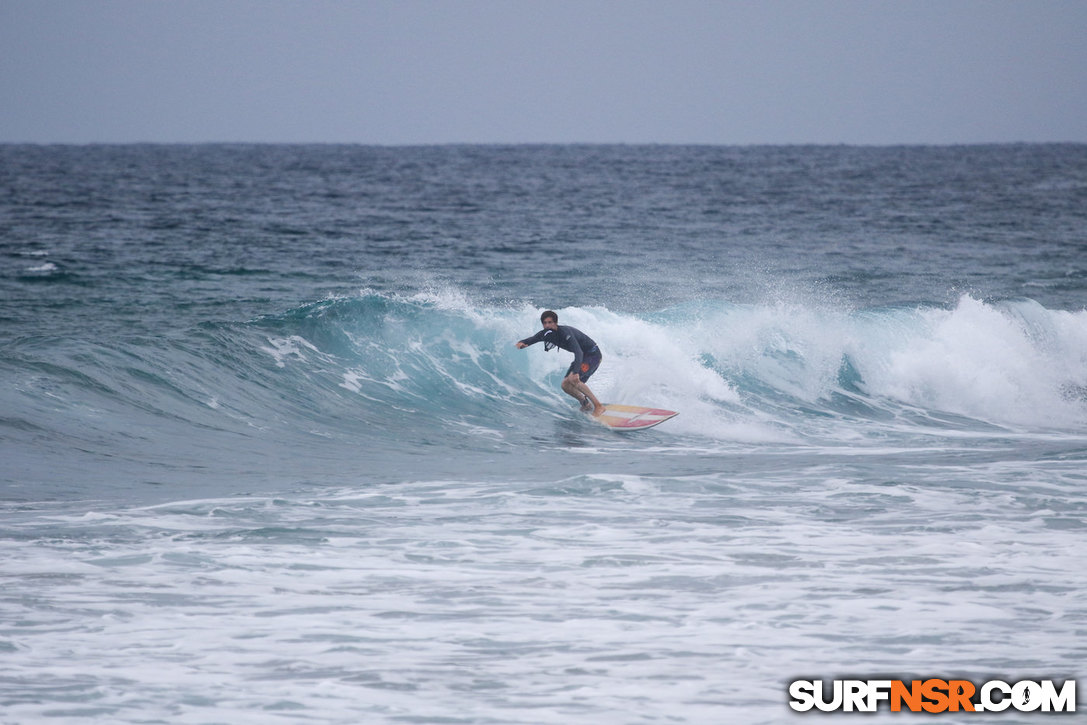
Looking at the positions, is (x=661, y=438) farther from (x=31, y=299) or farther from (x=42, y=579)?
(x=31, y=299)

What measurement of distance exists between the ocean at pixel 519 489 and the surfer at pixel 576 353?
1.20 ft

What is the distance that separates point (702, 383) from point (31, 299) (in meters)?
12.7

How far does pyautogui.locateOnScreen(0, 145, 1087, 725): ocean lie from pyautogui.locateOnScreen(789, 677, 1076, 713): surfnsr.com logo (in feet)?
0.24

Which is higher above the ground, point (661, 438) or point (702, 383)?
point (702, 383)

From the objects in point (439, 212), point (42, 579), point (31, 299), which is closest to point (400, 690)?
point (42, 579)

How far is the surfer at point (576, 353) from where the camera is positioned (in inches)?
554

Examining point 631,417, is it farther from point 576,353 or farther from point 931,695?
point 931,695

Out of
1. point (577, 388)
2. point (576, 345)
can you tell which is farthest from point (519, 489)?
point (576, 345)

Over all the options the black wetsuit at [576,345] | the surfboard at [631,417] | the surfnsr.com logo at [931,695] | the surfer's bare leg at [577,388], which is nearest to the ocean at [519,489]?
the surfnsr.com logo at [931,695]

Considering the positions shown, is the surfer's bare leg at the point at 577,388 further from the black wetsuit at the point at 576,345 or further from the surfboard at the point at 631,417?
the surfboard at the point at 631,417

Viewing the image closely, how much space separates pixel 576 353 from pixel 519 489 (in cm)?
482

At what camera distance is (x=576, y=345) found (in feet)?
46.8

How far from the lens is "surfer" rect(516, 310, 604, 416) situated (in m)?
14.1

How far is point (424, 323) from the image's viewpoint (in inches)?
686
